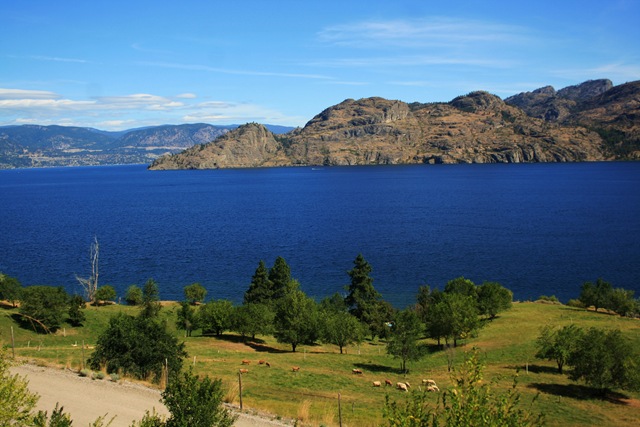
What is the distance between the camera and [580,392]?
39125 mm

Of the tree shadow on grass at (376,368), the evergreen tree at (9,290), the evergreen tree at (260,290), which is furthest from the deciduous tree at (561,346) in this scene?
the evergreen tree at (9,290)

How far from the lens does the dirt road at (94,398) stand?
23.7 metres

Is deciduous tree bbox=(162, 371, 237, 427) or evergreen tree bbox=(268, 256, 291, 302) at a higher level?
deciduous tree bbox=(162, 371, 237, 427)

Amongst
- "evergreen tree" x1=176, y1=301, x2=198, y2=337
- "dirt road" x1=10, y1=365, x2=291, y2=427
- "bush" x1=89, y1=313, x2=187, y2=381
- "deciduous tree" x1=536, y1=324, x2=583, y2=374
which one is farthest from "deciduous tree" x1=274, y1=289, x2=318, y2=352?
"dirt road" x1=10, y1=365, x2=291, y2=427

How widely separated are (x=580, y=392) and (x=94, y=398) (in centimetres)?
3486

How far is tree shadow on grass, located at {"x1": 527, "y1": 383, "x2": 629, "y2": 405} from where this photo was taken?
37906mm

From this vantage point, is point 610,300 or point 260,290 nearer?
point 610,300

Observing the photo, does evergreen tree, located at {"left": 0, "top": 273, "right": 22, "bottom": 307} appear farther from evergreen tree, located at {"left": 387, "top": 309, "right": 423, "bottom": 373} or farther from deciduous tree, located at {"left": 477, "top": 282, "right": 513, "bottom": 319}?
deciduous tree, located at {"left": 477, "top": 282, "right": 513, "bottom": 319}

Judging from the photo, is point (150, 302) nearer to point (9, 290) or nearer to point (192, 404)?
point (9, 290)

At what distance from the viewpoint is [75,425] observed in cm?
2219

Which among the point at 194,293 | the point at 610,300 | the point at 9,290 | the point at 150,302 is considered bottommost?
the point at 194,293

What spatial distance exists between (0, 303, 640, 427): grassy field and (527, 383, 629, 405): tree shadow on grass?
0.07m

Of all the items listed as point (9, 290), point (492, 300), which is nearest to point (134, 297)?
point (9, 290)

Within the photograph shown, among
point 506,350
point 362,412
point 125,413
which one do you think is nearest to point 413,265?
point 506,350
